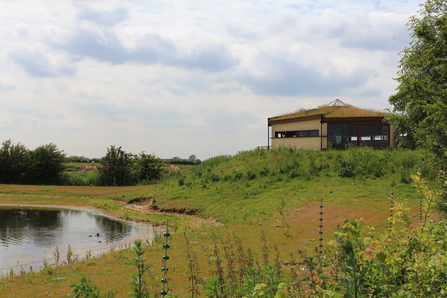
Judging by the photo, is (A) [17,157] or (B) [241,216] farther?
(A) [17,157]

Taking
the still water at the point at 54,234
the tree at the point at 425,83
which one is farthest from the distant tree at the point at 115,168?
the tree at the point at 425,83

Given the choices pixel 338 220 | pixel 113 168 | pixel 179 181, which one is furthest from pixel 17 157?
pixel 338 220

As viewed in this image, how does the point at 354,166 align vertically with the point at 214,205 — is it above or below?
above

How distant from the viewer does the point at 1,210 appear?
30.1 m

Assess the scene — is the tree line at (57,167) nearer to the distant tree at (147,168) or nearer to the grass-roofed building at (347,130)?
the distant tree at (147,168)

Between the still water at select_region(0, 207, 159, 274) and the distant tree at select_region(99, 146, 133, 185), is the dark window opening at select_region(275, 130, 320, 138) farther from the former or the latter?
the distant tree at select_region(99, 146, 133, 185)

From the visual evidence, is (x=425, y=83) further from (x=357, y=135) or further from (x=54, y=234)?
(x=54, y=234)

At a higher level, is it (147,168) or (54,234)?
(147,168)

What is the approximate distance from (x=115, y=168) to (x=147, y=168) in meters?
4.25

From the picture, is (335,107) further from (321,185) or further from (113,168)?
(113,168)

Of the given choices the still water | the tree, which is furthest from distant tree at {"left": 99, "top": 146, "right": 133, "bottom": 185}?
the tree

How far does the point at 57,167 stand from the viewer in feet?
171

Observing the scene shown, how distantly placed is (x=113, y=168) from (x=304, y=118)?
27989mm

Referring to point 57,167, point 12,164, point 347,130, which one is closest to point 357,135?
point 347,130
